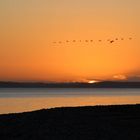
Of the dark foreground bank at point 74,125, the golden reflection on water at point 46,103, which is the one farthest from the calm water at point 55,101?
the dark foreground bank at point 74,125

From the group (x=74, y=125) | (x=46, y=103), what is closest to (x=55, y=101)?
(x=46, y=103)

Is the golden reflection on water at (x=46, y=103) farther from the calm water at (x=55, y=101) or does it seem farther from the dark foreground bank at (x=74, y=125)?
the dark foreground bank at (x=74, y=125)

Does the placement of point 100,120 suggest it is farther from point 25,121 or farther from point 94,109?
point 94,109

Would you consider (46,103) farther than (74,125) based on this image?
Yes

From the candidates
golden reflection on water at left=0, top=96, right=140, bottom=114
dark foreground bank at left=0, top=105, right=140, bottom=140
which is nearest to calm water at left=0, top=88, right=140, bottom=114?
golden reflection on water at left=0, top=96, right=140, bottom=114

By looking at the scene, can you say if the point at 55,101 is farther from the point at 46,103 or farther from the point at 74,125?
the point at 74,125

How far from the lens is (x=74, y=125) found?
24.6m

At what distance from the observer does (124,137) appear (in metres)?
20.5

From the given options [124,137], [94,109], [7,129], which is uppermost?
[94,109]

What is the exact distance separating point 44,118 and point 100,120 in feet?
10.5

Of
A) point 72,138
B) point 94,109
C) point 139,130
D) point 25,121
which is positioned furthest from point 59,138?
point 94,109

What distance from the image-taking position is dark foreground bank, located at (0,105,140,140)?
69.4ft

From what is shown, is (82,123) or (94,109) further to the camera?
(94,109)

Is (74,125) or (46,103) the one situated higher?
(46,103)
